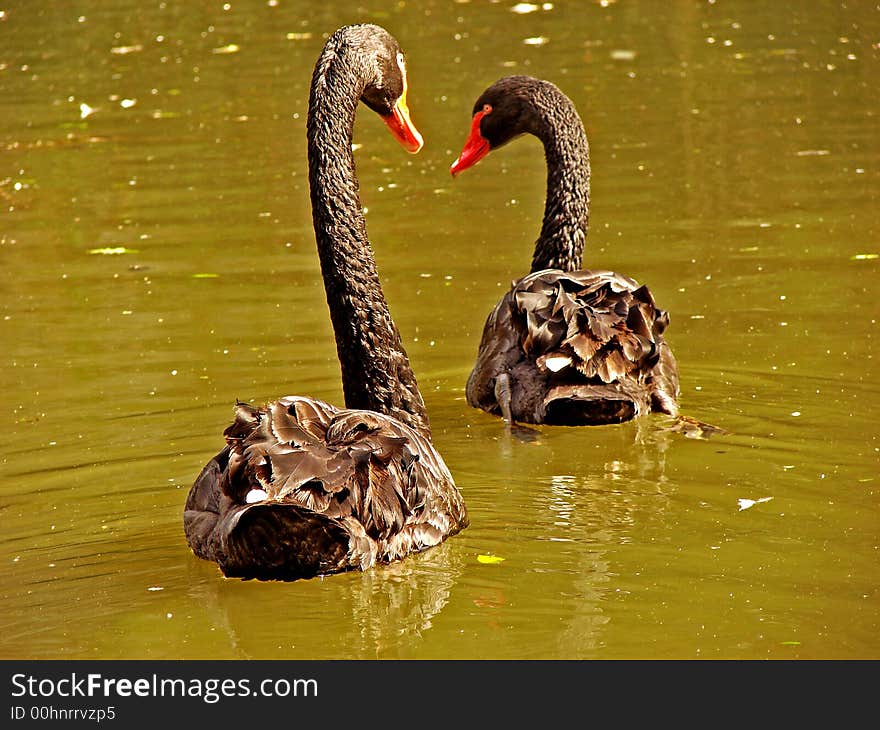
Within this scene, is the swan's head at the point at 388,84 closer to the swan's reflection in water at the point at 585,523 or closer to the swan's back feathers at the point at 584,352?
the swan's back feathers at the point at 584,352

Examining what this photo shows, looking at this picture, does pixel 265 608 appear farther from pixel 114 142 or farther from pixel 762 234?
pixel 114 142

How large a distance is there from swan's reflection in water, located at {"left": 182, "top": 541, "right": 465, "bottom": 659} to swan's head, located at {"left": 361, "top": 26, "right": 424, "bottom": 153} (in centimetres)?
223

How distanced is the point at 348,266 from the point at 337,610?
1.82 m

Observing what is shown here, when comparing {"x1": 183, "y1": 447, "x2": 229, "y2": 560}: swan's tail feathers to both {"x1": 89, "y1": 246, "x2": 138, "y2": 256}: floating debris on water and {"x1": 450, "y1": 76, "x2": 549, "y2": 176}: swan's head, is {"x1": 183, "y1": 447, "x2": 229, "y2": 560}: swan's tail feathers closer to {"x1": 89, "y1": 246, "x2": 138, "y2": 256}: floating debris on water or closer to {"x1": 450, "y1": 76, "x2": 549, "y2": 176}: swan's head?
{"x1": 450, "y1": 76, "x2": 549, "y2": 176}: swan's head

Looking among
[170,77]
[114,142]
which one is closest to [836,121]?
[114,142]

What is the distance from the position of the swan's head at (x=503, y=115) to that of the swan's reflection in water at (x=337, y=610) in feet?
11.9

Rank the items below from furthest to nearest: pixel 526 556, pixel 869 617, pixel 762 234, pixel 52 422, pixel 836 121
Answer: pixel 836 121 → pixel 762 234 → pixel 52 422 → pixel 526 556 → pixel 869 617

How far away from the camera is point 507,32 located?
18.3 meters

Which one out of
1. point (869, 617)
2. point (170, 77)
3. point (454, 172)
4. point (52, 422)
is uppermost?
point (170, 77)

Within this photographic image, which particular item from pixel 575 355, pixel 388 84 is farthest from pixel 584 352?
pixel 388 84

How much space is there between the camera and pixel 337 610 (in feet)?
15.3

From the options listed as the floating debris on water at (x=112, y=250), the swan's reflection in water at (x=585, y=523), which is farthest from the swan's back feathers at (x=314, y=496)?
the floating debris on water at (x=112, y=250)

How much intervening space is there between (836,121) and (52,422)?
7.77 m

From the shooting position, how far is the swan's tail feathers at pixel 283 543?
15.0 ft
